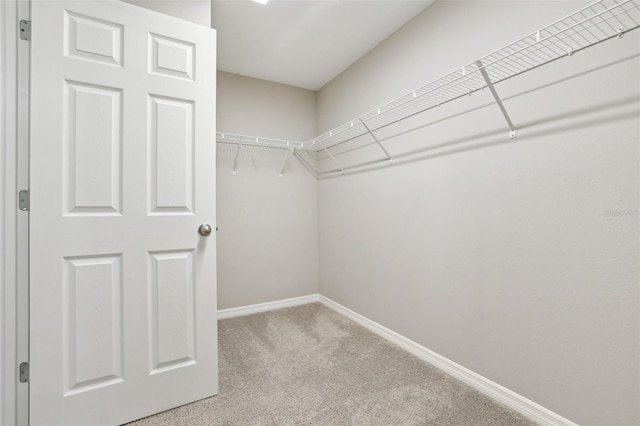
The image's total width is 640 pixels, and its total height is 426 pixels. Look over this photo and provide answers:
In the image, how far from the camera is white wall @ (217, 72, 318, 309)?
274 centimetres

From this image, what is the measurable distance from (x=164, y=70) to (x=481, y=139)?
1710 millimetres

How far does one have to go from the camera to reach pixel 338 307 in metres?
2.84

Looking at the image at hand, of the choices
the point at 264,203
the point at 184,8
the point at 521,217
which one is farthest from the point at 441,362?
the point at 184,8

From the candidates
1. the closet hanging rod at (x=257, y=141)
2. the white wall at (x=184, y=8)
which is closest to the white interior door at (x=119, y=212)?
the white wall at (x=184, y=8)

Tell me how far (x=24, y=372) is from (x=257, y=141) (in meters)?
2.13

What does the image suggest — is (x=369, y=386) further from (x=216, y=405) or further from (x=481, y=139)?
(x=481, y=139)

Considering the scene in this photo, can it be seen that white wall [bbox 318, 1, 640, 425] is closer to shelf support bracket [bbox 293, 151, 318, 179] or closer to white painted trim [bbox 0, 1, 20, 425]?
shelf support bracket [bbox 293, 151, 318, 179]

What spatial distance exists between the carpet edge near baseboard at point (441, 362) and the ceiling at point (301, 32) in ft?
7.34

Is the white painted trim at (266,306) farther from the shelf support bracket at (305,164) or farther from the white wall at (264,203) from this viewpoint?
the shelf support bracket at (305,164)

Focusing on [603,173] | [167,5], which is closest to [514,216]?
[603,173]

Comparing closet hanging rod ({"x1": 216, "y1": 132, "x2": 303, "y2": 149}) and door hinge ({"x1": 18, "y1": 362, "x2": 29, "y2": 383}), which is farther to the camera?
closet hanging rod ({"x1": 216, "y1": 132, "x2": 303, "y2": 149})

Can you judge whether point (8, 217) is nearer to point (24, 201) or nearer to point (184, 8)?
point (24, 201)

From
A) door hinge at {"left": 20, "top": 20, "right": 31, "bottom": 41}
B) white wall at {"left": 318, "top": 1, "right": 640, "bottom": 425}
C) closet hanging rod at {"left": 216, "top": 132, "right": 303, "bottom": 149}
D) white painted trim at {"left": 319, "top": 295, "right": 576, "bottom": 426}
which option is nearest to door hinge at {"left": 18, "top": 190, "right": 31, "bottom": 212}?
door hinge at {"left": 20, "top": 20, "right": 31, "bottom": 41}

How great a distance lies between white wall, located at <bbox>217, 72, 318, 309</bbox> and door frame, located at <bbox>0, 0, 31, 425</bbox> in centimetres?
148
